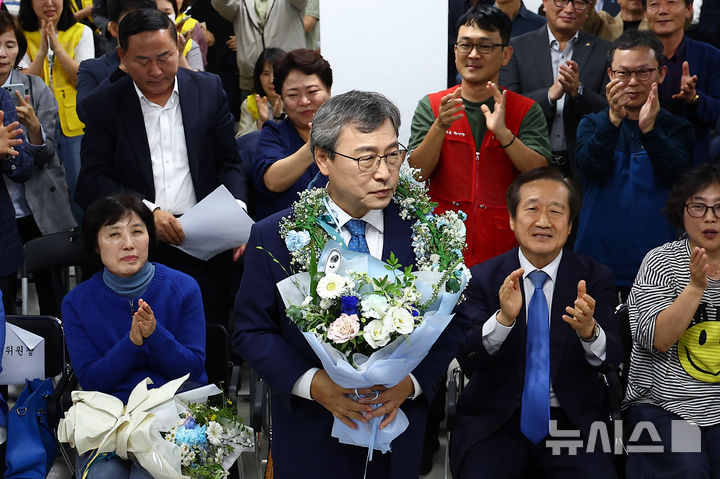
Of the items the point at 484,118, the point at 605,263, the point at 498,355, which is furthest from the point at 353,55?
the point at 498,355

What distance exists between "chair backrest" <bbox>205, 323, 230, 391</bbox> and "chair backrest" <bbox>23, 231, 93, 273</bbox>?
0.84m

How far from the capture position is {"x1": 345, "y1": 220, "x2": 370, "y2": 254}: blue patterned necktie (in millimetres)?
2467

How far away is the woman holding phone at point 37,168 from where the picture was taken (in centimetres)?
451

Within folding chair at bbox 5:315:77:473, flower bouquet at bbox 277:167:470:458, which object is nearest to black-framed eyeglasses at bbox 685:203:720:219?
flower bouquet at bbox 277:167:470:458

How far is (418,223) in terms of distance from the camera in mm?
2473

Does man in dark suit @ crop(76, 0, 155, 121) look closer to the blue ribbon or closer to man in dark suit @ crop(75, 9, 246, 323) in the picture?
man in dark suit @ crop(75, 9, 246, 323)

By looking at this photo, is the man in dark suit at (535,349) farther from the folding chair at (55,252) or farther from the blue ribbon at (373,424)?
the folding chair at (55,252)

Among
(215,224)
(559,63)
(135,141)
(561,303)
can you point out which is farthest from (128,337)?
(559,63)

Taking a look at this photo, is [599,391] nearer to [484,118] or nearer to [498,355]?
[498,355]

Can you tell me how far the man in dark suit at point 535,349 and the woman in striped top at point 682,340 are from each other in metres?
0.19

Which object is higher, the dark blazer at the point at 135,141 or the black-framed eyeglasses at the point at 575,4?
the black-framed eyeglasses at the point at 575,4

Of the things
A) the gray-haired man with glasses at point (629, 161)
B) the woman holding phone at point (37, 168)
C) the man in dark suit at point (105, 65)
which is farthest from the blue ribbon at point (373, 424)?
the man in dark suit at point (105, 65)

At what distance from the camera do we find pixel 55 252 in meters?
4.23

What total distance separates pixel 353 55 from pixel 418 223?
243 cm
